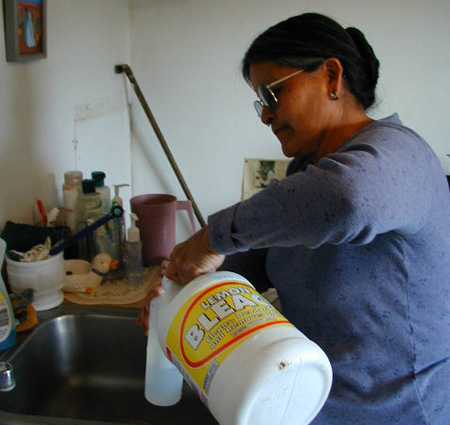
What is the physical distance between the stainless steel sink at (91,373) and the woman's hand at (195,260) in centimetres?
40

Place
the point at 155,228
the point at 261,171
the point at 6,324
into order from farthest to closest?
the point at 261,171 < the point at 155,228 < the point at 6,324

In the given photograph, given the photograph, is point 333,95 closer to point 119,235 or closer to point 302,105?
point 302,105

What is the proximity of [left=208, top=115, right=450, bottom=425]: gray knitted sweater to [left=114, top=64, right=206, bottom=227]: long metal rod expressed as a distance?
1.22 meters

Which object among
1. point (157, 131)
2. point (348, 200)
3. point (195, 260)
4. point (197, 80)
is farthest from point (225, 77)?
point (348, 200)

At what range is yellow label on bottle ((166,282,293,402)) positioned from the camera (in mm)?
552

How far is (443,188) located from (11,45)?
3.13 feet

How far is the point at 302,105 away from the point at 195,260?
0.98 ft

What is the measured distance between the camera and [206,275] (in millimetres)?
675

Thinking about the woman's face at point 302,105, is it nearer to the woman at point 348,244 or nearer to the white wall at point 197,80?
the woman at point 348,244

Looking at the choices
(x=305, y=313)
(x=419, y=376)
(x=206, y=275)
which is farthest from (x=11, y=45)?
(x=419, y=376)

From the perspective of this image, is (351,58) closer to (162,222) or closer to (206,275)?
(206,275)

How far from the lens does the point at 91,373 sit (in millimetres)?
1097

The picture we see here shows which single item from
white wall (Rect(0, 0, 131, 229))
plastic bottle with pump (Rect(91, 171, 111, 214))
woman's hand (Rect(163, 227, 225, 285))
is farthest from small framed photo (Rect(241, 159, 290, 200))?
woman's hand (Rect(163, 227, 225, 285))

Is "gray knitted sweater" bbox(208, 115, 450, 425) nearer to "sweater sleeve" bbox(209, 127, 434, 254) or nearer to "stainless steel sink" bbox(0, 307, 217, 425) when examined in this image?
"sweater sleeve" bbox(209, 127, 434, 254)
